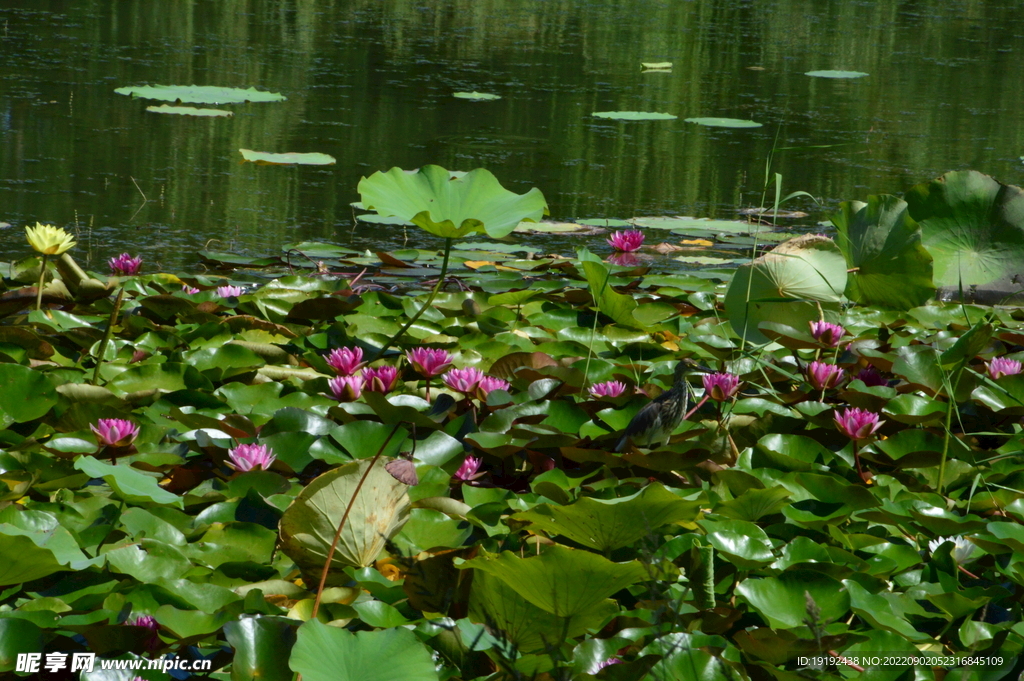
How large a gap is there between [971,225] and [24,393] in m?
2.04

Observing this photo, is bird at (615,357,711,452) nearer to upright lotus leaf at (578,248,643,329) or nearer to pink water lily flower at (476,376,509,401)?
pink water lily flower at (476,376,509,401)

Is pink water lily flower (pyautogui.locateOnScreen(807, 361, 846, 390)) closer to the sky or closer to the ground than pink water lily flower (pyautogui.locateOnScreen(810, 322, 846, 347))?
closer to the ground

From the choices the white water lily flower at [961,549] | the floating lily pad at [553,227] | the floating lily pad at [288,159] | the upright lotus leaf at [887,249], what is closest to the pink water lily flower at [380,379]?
the white water lily flower at [961,549]

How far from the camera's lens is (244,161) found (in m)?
4.18

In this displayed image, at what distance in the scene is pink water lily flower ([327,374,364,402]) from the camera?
165 centimetres

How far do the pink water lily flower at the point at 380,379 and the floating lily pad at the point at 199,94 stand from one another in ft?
13.1

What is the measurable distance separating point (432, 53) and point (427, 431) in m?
6.59

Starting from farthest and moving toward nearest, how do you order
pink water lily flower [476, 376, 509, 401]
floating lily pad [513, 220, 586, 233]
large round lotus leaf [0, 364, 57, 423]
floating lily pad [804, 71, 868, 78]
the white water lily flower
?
floating lily pad [804, 71, 868, 78]
floating lily pad [513, 220, 586, 233]
pink water lily flower [476, 376, 509, 401]
large round lotus leaf [0, 364, 57, 423]
the white water lily flower

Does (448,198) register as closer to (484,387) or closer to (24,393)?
(484,387)

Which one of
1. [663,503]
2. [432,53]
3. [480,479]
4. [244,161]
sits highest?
[432,53]

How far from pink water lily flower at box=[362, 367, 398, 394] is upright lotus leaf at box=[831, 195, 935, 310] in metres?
1.03

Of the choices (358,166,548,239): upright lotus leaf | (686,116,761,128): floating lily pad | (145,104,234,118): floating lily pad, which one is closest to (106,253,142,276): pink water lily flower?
(358,166,548,239): upright lotus leaf

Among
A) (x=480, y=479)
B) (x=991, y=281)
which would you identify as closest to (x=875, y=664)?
(x=480, y=479)

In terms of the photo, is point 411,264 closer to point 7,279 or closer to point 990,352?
point 7,279
